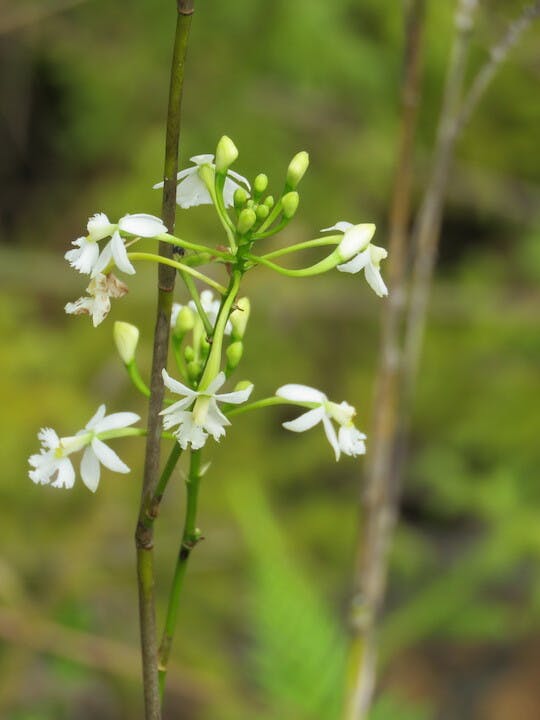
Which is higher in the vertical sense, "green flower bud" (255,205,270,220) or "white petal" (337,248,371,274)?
"white petal" (337,248,371,274)

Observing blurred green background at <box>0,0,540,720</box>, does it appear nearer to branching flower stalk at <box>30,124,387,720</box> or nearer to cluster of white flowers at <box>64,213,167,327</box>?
branching flower stalk at <box>30,124,387,720</box>

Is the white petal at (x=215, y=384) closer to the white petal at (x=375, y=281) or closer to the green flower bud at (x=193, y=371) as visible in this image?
the green flower bud at (x=193, y=371)

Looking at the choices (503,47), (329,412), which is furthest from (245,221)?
(503,47)

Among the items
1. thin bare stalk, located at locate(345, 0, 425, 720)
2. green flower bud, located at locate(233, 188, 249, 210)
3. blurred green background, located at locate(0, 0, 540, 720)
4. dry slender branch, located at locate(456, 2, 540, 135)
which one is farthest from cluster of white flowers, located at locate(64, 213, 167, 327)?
blurred green background, located at locate(0, 0, 540, 720)

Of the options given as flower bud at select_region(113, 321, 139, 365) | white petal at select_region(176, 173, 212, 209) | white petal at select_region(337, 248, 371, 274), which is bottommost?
flower bud at select_region(113, 321, 139, 365)

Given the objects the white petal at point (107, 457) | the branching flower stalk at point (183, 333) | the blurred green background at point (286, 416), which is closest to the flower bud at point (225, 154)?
the branching flower stalk at point (183, 333)

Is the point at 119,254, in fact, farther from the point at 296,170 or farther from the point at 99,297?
the point at 296,170

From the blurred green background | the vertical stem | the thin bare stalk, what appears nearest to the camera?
the vertical stem

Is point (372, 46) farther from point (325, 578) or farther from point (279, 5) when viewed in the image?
point (325, 578)
